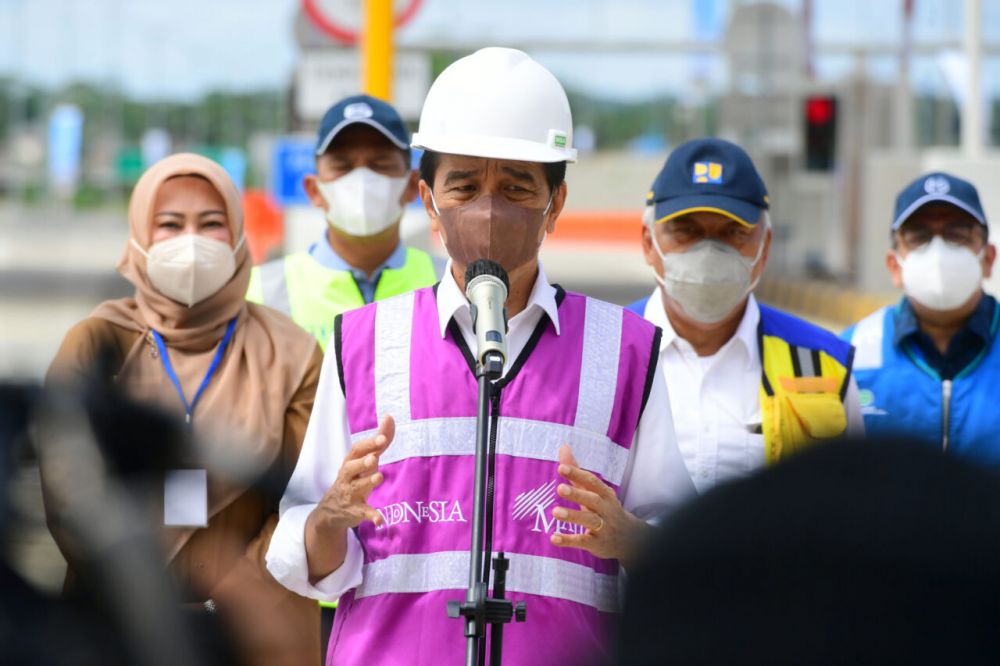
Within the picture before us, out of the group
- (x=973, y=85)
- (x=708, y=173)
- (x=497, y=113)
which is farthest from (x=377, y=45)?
(x=973, y=85)

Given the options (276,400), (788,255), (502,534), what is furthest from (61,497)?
(788,255)

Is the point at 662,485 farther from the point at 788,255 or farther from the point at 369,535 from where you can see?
the point at 788,255

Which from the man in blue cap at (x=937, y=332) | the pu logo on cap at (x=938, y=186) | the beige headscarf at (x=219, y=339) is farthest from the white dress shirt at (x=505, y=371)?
Result: the pu logo on cap at (x=938, y=186)

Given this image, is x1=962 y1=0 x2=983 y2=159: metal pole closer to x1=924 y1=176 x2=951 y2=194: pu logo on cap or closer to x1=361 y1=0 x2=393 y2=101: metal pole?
x1=361 y1=0 x2=393 y2=101: metal pole

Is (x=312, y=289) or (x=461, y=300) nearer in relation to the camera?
(x=461, y=300)

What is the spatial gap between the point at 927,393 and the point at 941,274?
1.79ft

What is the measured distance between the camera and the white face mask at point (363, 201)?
17.2 feet

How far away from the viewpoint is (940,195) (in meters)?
5.07

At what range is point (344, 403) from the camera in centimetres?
311

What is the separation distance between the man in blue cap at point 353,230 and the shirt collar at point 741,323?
3.33 ft

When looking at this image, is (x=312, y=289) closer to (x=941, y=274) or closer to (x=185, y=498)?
(x=941, y=274)

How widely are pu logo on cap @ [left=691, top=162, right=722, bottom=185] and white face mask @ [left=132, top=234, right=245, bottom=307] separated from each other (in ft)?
4.20

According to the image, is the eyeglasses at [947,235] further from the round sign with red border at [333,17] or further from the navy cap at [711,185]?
the round sign with red border at [333,17]

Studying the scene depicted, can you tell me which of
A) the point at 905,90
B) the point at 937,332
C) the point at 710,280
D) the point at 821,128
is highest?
the point at 905,90
